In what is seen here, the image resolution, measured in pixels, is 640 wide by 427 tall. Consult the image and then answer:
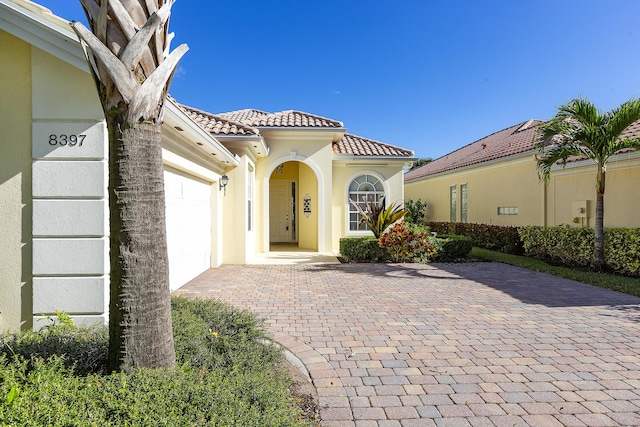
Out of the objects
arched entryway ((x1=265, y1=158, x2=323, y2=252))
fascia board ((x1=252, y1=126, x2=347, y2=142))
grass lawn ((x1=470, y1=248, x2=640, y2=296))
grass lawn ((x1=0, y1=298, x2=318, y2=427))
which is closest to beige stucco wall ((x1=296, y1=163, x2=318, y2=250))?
arched entryway ((x1=265, y1=158, x2=323, y2=252))

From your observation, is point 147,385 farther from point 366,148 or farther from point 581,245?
point 366,148

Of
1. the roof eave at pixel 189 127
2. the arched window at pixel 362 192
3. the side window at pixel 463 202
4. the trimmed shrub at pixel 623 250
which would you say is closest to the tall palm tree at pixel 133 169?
the roof eave at pixel 189 127

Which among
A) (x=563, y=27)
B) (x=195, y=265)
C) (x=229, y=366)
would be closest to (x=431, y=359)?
(x=229, y=366)

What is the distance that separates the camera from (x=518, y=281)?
28.1ft

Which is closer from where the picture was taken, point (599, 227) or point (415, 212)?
point (599, 227)

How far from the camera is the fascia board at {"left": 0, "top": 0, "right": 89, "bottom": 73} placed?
4.09 m

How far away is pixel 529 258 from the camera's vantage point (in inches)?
496

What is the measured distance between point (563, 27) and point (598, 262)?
644cm

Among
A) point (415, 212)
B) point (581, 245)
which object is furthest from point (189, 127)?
point (415, 212)

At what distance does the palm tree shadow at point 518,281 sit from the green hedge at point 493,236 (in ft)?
10.5

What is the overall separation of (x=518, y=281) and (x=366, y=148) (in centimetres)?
810

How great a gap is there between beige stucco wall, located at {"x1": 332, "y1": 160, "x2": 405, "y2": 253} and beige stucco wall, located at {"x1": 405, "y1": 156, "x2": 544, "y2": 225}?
15.5 feet

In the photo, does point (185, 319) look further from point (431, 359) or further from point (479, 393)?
point (479, 393)

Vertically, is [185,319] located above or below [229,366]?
above
